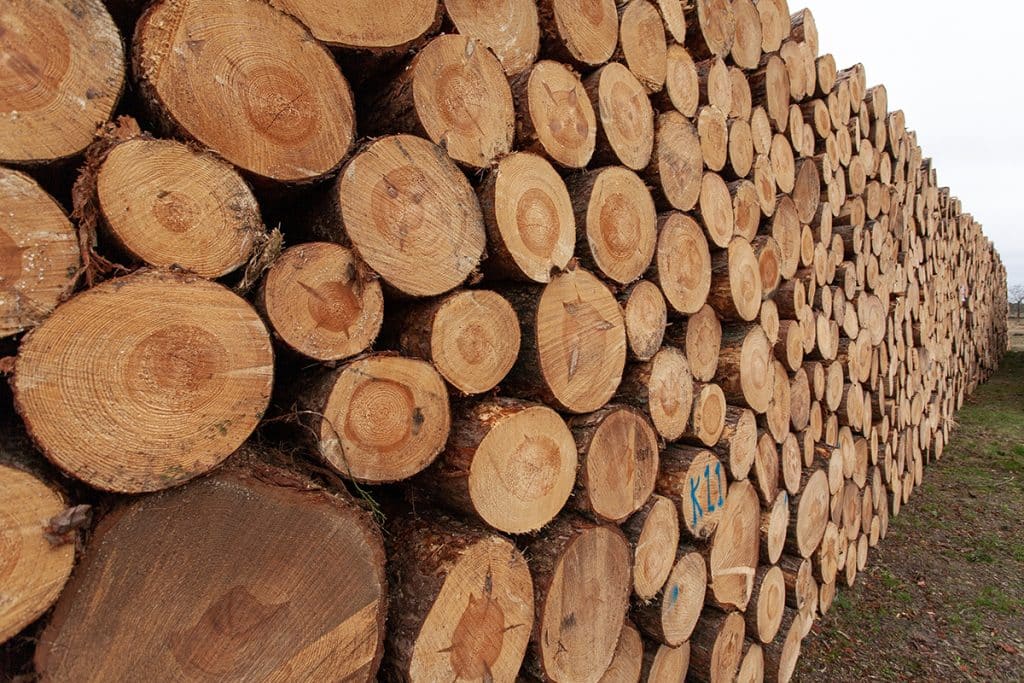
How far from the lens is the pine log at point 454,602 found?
4.21ft

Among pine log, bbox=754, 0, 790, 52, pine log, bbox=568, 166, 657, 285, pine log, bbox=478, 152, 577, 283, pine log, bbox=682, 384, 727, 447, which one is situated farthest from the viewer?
pine log, bbox=754, 0, 790, 52

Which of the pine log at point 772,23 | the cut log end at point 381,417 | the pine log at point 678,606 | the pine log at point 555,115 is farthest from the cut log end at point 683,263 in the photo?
the pine log at point 772,23

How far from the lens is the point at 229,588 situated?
104cm

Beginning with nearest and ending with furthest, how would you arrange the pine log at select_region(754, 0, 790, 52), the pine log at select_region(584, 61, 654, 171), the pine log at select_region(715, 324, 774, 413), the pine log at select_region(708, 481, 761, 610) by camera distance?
1. the pine log at select_region(584, 61, 654, 171)
2. the pine log at select_region(708, 481, 761, 610)
3. the pine log at select_region(715, 324, 774, 413)
4. the pine log at select_region(754, 0, 790, 52)

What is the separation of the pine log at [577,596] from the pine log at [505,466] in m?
0.10

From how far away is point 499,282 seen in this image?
173 cm

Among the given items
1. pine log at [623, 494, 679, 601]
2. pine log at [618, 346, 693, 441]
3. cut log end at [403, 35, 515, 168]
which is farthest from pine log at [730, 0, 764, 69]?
pine log at [623, 494, 679, 601]

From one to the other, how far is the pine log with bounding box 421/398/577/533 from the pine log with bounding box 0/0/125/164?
985 millimetres

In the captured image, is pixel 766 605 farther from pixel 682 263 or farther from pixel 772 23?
pixel 772 23

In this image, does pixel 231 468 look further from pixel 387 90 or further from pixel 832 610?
pixel 832 610

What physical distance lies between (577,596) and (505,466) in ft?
1.65

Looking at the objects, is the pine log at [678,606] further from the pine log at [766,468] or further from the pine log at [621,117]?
the pine log at [621,117]

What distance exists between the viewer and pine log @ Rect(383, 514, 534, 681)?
128cm

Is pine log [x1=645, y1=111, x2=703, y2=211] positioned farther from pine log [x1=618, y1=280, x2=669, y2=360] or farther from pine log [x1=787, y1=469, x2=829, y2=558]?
pine log [x1=787, y1=469, x2=829, y2=558]
